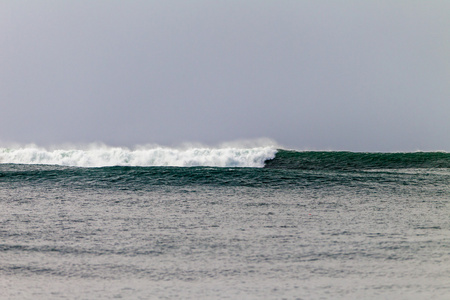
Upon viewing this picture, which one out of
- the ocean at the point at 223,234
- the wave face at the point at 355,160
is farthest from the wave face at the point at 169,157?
the ocean at the point at 223,234

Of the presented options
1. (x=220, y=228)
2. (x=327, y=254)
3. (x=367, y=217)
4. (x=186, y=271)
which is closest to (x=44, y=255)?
(x=186, y=271)

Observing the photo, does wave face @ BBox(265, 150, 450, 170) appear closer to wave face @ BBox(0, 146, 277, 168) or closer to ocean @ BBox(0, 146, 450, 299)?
wave face @ BBox(0, 146, 277, 168)

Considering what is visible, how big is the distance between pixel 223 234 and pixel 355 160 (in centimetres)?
765

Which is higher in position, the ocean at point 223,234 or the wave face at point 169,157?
the wave face at point 169,157

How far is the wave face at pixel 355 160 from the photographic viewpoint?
10.7 metres

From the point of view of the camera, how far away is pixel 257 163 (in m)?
11.5

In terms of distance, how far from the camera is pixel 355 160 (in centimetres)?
1115

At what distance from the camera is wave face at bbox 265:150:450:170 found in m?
10.7

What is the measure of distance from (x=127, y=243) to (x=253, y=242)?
1.33 meters

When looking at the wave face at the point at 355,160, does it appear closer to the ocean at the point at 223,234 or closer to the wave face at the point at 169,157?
the wave face at the point at 169,157

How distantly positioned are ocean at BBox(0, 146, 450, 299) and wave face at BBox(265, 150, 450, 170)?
56.9 inches

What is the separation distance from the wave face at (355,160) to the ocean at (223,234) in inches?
56.9

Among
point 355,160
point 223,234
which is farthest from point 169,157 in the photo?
point 223,234

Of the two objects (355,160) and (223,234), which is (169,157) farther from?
(223,234)
